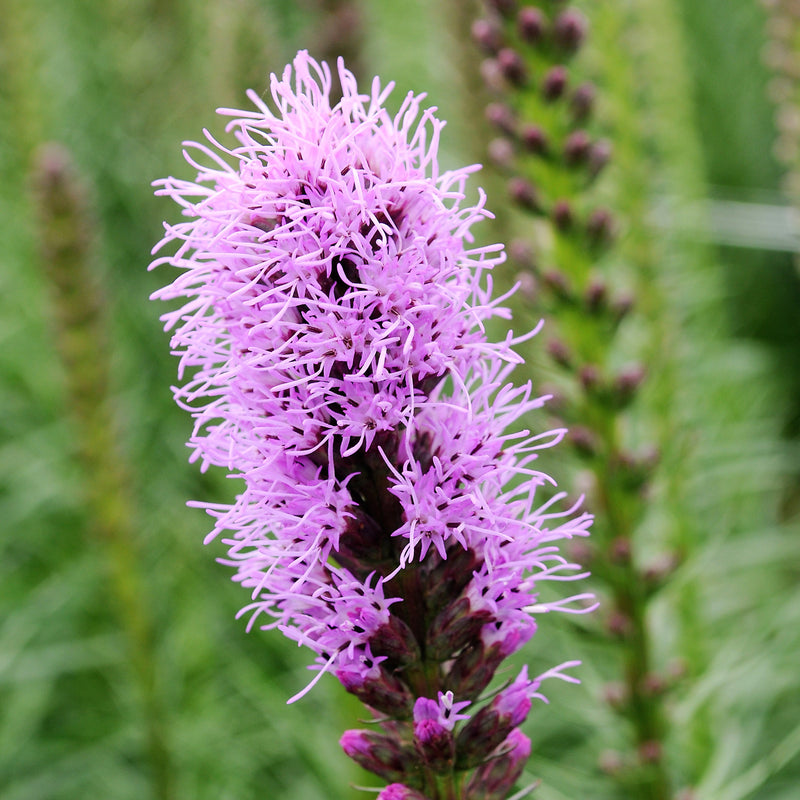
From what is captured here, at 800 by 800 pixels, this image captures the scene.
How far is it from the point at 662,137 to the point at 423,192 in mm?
2368

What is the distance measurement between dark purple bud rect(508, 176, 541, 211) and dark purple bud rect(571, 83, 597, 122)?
148 mm

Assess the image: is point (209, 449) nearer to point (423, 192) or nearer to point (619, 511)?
point (423, 192)

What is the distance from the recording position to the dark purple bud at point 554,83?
1738mm

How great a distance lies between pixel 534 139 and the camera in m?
1.75

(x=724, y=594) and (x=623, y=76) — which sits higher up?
(x=623, y=76)

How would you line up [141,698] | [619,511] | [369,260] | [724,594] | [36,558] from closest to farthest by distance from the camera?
[369,260] → [619,511] → [141,698] → [724,594] → [36,558]

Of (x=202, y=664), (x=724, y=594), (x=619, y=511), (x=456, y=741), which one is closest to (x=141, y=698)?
(x=202, y=664)

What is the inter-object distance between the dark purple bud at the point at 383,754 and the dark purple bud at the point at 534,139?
1081mm

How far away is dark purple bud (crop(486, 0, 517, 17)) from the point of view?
68.0 inches

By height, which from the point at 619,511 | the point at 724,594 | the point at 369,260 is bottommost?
the point at 724,594

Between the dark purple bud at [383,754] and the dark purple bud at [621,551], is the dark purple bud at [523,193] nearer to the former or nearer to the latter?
the dark purple bud at [621,551]

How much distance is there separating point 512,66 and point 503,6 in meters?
0.10

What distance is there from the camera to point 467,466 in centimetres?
103

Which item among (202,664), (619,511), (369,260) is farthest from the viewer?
(202,664)
